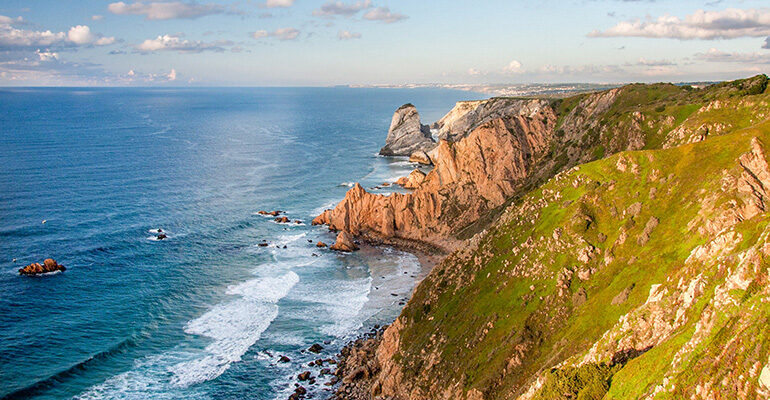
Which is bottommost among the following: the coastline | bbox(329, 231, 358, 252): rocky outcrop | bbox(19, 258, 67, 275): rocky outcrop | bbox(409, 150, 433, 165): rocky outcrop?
the coastline

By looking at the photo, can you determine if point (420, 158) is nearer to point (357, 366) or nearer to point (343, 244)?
point (343, 244)

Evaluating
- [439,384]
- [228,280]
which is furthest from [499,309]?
[228,280]

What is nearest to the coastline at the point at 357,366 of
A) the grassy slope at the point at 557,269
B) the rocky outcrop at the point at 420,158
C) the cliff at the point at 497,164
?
the grassy slope at the point at 557,269

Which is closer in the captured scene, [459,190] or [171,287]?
[171,287]

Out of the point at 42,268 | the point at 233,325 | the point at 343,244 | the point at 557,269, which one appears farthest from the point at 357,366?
the point at 42,268

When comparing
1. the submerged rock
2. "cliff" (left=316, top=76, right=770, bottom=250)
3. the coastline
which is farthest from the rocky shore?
the submerged rock

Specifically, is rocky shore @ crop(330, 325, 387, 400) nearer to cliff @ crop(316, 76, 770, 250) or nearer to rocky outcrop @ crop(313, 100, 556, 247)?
cliff @ crop(316, 76, 770, 250)
